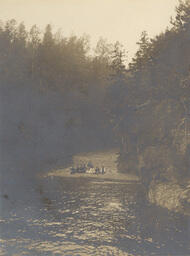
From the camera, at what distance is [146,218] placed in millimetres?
35062

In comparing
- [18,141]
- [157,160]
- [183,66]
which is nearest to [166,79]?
[183,66]

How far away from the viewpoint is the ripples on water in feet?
87.6

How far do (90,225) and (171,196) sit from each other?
482 inches

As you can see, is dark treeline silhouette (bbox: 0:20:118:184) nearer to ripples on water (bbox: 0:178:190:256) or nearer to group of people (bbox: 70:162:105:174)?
group of people (bbox: 70:162:105:174)

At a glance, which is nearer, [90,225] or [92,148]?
[90,225]

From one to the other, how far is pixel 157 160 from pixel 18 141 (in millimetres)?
46556

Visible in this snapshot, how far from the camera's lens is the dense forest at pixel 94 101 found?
163 feet

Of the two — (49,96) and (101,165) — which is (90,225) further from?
(49,96)

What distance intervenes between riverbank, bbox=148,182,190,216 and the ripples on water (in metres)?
1.42

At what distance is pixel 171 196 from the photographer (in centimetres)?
4022

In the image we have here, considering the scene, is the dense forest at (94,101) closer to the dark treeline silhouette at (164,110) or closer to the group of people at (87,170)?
the dark treeline silhouette at (164,110)

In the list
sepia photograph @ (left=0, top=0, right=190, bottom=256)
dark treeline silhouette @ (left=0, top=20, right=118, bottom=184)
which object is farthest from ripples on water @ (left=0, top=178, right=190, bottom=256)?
dark treeline silhouette @ (left=0, top=20, right=118, bottom=184)

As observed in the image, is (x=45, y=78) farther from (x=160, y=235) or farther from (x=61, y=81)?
(x=160, y=235)

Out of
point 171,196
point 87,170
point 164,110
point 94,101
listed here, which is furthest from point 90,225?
point 94,101
